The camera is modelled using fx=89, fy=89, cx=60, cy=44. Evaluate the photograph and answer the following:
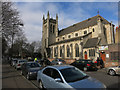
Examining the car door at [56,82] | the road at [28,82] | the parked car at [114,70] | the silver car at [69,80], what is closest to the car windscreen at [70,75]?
the silver car at [69,80]

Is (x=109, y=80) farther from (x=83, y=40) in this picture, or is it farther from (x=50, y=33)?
(x=50, y=33)

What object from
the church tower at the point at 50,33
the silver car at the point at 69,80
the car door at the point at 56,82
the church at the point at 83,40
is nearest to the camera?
the silver car at the point at 69,80

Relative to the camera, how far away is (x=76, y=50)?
30688 mm

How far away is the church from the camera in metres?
24.1

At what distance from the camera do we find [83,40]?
92.2 feet

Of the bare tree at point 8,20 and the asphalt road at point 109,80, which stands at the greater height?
the bare tree at point 8,20

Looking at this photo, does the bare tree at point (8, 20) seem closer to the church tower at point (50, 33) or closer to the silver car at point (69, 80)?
the silver car at point (69, 80)

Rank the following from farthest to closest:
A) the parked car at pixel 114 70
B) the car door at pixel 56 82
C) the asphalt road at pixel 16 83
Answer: the parked car at pixel 114 70
the asphalt road at pixel 16 83
the car door at pixel 56 82

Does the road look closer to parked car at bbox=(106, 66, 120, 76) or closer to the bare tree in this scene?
parked car at bbox=(106, 66, 120, 76)

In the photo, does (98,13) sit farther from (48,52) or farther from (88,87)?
(88,87)

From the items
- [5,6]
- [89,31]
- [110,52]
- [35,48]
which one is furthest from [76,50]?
[35,48]

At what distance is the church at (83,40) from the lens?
24.1 metres

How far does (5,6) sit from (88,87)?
14.5 metres

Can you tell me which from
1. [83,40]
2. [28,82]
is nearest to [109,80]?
[28,82]
